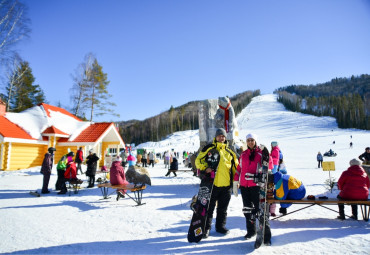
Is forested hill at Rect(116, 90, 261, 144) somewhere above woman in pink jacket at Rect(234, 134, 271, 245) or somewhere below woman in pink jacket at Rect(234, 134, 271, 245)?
above

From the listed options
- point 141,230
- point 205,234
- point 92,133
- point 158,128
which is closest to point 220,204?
point 205,234

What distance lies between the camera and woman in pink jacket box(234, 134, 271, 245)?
3.64 m

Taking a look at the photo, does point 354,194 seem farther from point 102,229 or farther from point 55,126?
point 55,126

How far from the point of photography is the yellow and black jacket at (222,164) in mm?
3859

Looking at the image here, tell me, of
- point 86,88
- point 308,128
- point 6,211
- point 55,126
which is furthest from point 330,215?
point 308,128

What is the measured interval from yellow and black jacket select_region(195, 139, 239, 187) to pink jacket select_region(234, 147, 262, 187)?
0.45 feet

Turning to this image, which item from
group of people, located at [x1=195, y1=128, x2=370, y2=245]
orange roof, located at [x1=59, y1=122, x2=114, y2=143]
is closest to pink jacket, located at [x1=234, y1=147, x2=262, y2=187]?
group of people, located at [x1=195, y1=128, x2=370, y2=245]

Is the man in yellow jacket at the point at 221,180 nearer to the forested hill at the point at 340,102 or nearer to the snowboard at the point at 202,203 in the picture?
the snowboard at the point at 202,203

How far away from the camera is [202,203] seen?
3.67 meters

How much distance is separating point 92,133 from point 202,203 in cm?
1544

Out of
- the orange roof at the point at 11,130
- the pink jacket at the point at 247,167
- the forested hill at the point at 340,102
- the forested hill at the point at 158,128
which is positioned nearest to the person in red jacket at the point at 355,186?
the pink jacket at the point at 247,167

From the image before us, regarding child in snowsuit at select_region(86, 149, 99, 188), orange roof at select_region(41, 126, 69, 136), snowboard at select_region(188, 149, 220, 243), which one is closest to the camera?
snowboard at select_region(188, 149, 220, 243)

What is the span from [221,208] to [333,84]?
176815mm

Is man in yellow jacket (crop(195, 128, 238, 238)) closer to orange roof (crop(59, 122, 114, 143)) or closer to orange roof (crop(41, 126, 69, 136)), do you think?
orange roof (crop(59, 122, 114, 143))
